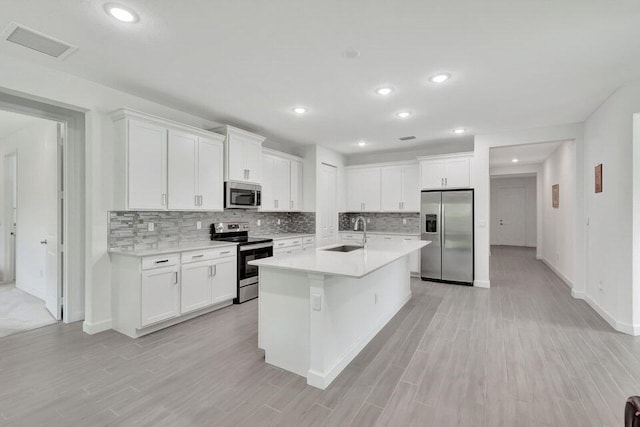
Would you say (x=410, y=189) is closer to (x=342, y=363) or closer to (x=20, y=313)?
(x=342, y=363)

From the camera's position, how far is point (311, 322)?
7.54ft

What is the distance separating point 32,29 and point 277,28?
188cm

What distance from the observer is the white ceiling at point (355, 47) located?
204 centimetres

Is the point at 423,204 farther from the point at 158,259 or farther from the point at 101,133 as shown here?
the point at 101,133

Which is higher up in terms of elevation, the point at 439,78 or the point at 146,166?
the point at 439,78

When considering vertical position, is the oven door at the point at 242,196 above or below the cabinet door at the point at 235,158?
below

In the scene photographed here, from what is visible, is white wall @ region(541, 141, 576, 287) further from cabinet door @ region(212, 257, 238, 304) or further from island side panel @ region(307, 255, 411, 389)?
cabinet door @ region(212, 257, 238, 304)

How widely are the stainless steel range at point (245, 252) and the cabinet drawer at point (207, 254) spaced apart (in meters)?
0.16

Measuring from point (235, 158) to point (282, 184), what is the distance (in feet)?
4.24

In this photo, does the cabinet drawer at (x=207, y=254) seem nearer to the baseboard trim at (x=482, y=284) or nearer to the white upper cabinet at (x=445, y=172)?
the white upper cabinet at (x=445, y=172)

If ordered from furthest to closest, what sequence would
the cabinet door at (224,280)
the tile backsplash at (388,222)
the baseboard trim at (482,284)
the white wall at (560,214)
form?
the tile backsplash at (388,222)
the baseboard trim at (482,284)
the white wall at (560,214)
the cabinet door at (224,280)

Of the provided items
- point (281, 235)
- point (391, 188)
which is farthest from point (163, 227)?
point (391, 188)

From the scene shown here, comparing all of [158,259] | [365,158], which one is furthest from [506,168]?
[158,259]

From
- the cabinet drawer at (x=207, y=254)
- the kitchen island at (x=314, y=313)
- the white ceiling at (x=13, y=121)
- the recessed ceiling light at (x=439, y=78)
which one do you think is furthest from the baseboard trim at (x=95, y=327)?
the recessed ceiling light at (x=439, y=78)
